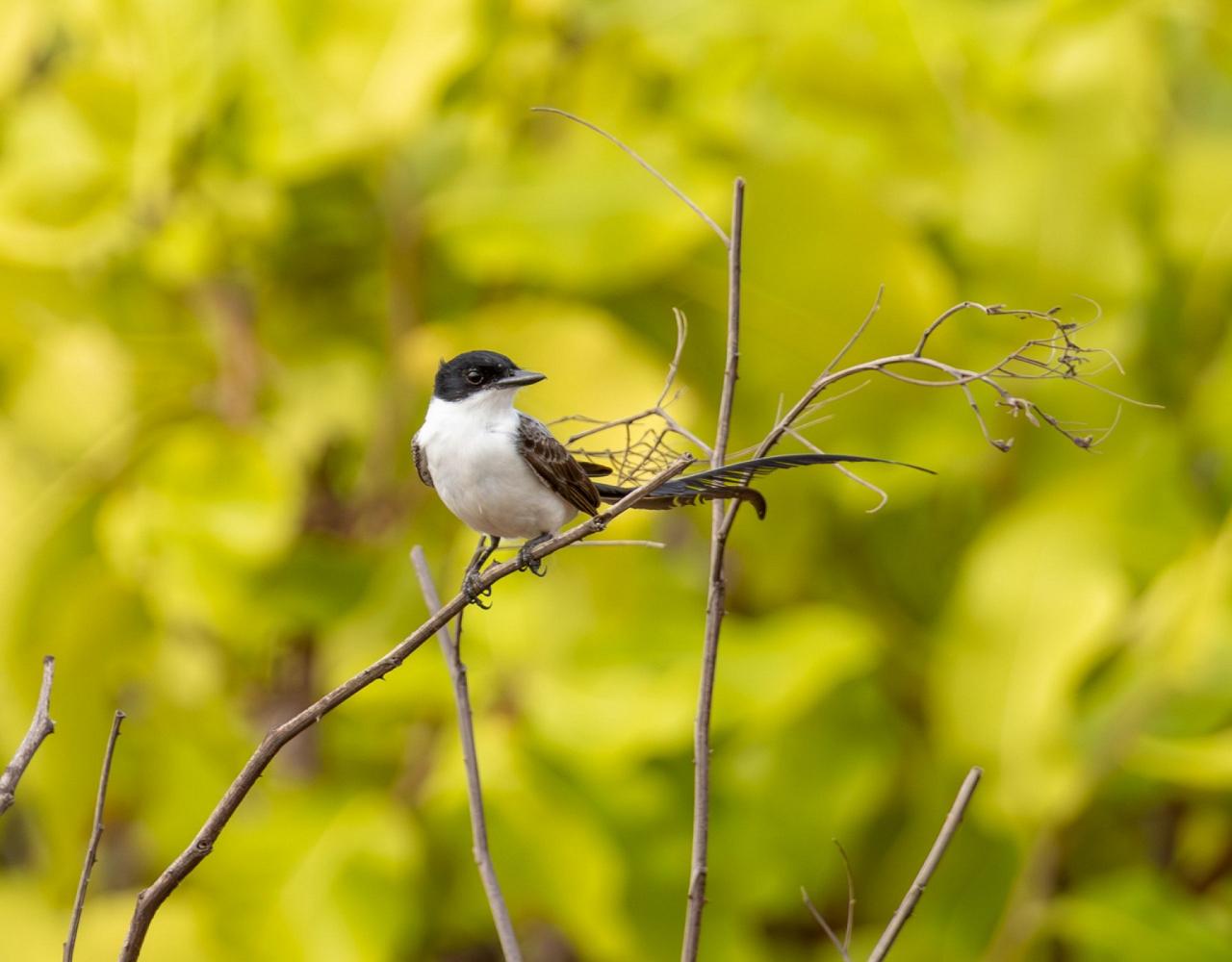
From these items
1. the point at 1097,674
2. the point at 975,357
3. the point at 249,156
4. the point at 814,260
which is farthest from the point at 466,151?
the point at 1097,674

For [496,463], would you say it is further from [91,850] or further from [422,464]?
[91,850]

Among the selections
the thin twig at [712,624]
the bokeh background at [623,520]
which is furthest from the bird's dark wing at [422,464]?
the bokeh background at [623,520]

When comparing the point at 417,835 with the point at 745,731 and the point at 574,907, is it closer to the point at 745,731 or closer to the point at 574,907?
the point at 574,907

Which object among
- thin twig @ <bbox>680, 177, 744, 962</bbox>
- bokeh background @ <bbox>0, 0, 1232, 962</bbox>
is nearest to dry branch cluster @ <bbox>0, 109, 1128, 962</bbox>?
thin twig @ <bbox>680, 177, 744, 962</bbox>

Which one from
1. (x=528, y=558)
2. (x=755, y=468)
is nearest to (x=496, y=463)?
(x=528, y=558)

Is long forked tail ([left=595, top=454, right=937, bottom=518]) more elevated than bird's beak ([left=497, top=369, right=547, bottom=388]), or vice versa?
bird's beak ([left=497, top=369, right=547, bottom=388])

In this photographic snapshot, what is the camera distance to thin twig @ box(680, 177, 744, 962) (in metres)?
0.35

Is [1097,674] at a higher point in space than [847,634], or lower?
lower

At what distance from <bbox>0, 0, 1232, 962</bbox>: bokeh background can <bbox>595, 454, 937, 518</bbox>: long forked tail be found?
0.69 metres

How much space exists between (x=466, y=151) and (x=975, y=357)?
0.50m

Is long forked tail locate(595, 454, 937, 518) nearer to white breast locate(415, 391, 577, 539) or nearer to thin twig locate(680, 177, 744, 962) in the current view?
thin twig locate(680, 177, 744, 962)

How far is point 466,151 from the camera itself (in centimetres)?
117

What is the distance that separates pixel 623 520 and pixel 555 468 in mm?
538

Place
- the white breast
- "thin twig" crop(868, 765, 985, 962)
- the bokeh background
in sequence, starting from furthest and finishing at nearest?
the bokeh background < the white breast < "thin twig" crop(868, 765, 985, 962)
